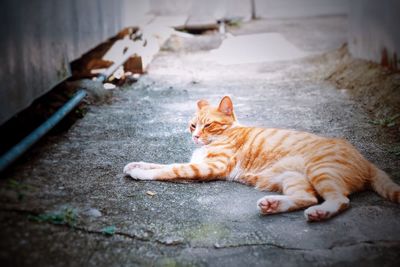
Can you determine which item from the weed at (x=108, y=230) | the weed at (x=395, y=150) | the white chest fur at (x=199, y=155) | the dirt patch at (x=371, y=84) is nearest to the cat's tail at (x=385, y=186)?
the weed at (x=395, y=150)

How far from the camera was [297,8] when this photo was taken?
14.5 metres

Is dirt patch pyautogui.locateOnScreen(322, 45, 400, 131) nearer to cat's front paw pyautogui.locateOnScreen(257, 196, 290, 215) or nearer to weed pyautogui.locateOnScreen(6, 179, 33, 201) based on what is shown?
cat's front paw pyautogui.locateOnScreen(257, 196, 290, 215)

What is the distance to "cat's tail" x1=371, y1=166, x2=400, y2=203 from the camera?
3180mm

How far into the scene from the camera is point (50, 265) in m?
2.49

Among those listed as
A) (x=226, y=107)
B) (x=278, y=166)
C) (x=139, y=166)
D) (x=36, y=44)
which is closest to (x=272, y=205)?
(x=278, y=166)

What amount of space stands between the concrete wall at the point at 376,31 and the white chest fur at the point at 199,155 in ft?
11.2

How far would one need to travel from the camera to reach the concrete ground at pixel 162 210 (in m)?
2.68

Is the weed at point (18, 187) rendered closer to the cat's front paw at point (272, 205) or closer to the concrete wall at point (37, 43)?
the concrete wall at point (37, 43)

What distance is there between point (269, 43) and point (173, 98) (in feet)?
15.3

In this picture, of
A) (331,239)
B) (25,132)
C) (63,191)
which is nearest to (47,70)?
(25,132)

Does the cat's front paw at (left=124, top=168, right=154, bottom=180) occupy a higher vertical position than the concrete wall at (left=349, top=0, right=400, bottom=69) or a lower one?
lower

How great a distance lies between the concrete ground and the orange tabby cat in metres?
0.09

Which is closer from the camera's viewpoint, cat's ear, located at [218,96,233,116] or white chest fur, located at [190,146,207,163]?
white chest fur, located at [190,146,207,163]

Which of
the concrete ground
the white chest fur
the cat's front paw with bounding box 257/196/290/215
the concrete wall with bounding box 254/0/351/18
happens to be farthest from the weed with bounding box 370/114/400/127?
the concrete wall with bounding box 254/0/351/18
